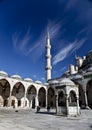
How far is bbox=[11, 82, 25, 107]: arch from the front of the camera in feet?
111

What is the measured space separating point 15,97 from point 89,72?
18051 mm

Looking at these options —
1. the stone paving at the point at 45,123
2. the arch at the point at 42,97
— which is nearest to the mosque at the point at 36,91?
the arch at the point at 42,97

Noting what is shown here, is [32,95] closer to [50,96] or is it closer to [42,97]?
[42,97]

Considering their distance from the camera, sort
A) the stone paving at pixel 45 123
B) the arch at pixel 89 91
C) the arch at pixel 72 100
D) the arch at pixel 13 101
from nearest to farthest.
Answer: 1. the stone paving at pixel 45 123
2. the arch at pixel 72 100
3. the arch at pixel 89 91
4. the arch at pixel 13 101

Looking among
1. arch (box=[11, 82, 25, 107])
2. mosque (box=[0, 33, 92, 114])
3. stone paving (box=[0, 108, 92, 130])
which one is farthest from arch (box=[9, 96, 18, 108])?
stone paving (box=[0, 108, 92, 130])

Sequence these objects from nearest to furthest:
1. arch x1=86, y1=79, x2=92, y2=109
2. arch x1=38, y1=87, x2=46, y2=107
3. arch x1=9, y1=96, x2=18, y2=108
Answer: arch x1=86, y1=79, x2=92, y2=109
arch x1=9, y1=96, x2=18, y2=108
arch x1=38, y1=87, x2=46, y2=107

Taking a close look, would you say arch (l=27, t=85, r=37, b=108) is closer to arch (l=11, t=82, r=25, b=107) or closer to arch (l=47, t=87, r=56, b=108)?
arch (l=11, t=82, r=25, b=107)

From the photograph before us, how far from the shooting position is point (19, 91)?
1368 inches

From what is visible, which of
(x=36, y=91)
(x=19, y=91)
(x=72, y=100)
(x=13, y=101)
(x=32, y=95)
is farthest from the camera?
(x=32, y=95)

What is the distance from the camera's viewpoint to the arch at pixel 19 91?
3394 centimetres

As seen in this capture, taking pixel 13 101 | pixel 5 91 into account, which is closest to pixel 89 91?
pixel 13 101

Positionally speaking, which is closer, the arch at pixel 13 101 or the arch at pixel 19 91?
the arch at pixel 13 101

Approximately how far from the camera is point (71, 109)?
15.7 metres

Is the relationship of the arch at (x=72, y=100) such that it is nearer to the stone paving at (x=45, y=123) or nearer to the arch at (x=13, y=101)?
the stone paving at (x=45, y=123)
